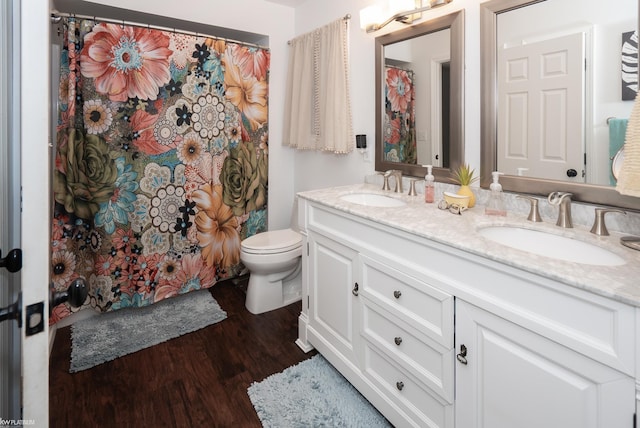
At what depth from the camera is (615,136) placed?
4.17ft

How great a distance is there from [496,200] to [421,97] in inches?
29.7

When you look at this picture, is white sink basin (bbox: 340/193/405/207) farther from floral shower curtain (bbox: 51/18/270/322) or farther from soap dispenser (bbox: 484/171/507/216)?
floral shower curtain (bbox: 51/18/270/322)

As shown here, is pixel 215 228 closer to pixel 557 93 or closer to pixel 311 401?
pixel 311 401

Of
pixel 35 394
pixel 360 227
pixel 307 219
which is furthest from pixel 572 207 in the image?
pixel 35 394

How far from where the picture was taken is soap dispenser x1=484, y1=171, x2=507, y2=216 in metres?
1.54

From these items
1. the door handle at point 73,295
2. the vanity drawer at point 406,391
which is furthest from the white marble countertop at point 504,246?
the door handle at point 73,295

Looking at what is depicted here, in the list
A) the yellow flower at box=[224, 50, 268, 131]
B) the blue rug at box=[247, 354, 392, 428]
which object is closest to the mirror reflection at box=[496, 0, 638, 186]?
the blue rug at box=[247, 354, 392, 428]

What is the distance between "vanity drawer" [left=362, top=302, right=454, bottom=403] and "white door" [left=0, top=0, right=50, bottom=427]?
1100mm

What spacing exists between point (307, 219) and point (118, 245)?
134cm

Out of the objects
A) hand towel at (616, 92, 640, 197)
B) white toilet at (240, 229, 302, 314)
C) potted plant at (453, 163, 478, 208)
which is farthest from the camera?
white toilet at (240, 229, 302, 314)

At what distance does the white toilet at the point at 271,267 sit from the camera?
7.99 feet

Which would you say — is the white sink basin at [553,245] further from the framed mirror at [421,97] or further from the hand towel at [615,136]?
the framed mirror at [421,97]

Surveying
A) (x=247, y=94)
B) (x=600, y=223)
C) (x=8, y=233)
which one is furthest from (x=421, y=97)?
(x=8, y=233)

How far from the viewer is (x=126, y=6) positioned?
2.38 metres
